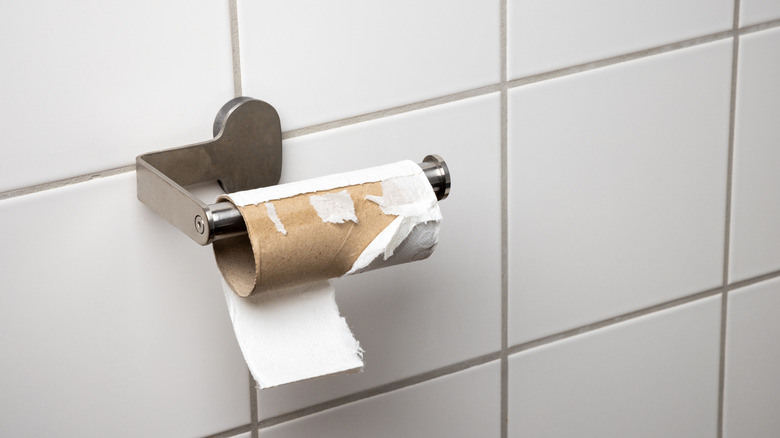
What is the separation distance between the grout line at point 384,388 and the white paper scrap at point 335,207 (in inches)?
7.6

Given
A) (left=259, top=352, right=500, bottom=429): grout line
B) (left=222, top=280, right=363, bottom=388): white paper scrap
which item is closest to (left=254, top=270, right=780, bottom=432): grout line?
(left=259, top=352, right=500, bottom=429): grout line

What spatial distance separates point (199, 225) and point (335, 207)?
0.07m

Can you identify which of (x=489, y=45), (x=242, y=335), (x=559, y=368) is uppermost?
(x=489, y=45)

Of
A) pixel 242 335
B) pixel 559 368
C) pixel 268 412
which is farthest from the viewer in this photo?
pixel 559 368

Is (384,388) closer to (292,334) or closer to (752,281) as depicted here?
(292,334)

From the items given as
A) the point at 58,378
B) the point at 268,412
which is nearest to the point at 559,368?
the point at 268,412

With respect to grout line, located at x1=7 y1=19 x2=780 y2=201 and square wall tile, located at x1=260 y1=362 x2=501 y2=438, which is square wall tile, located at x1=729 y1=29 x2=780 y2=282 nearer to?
grout line, located at x1=7 y1=19 x2=780 y2=201

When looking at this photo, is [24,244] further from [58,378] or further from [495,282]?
[495,282]

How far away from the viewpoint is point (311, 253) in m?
0.44

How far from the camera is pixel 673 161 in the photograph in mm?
696

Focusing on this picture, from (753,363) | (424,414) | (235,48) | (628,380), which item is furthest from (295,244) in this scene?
(753,363)

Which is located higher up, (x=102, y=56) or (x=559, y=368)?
(x=102, y=56)

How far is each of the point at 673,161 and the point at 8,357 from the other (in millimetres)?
478

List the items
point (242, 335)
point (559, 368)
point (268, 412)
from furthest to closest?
point (559, 368), point (268, 412), point (242, 335)
